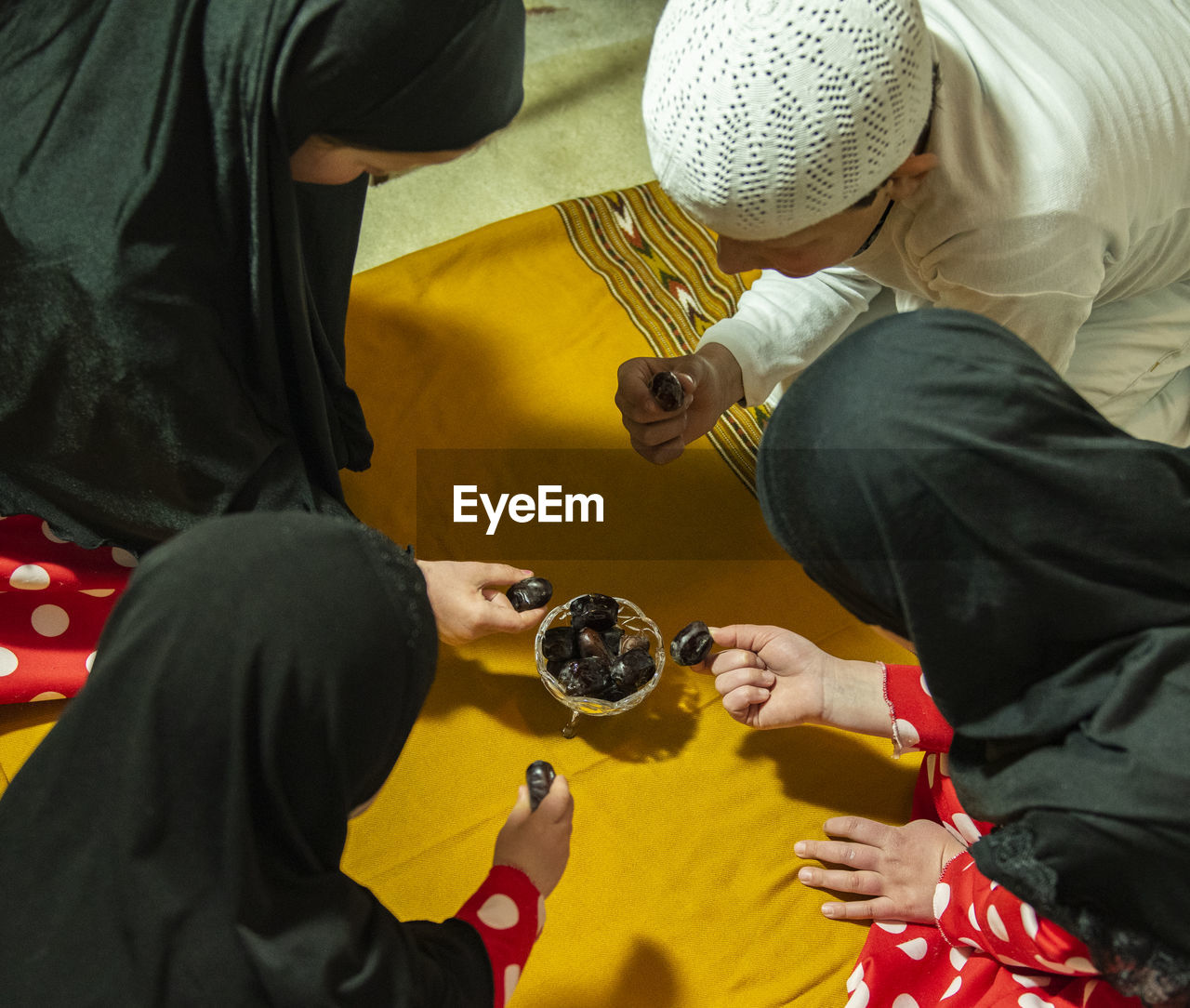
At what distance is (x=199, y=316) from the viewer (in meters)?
0.94

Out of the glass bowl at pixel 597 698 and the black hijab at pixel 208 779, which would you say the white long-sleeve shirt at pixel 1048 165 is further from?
the black hijab at pixel 208 779

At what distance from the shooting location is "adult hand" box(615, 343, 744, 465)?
4.07 feet

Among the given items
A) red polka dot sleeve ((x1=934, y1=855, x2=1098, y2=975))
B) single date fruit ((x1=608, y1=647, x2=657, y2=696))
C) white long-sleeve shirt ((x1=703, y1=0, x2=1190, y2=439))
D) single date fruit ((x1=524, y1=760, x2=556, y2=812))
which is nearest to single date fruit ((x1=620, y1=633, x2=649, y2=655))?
single date fruit ((x1=608, y1=647, x2=657, y2=696))

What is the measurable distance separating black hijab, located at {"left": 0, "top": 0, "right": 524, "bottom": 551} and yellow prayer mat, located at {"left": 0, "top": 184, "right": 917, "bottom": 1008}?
0.35 m

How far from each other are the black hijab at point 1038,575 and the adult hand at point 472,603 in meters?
0.43

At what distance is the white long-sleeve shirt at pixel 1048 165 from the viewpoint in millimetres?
961

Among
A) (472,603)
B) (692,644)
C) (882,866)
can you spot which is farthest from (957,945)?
(472,603)

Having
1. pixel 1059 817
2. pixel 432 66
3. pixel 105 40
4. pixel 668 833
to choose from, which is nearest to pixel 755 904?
pixel 668 833

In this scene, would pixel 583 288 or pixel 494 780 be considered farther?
pixel 583 288

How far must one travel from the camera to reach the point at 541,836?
3.16 feet

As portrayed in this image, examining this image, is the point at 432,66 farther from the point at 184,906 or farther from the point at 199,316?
the point at 184,906

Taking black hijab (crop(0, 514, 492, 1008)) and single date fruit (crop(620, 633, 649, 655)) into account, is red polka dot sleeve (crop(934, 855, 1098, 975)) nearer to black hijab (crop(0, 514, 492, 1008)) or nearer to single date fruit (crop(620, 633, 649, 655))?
single date fruit (crop(620, 633, 649, 655))

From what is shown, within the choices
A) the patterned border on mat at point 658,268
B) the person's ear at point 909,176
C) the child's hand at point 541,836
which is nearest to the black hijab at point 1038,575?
the person's ear at point 909,176

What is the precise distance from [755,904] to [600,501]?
1.85 ft
